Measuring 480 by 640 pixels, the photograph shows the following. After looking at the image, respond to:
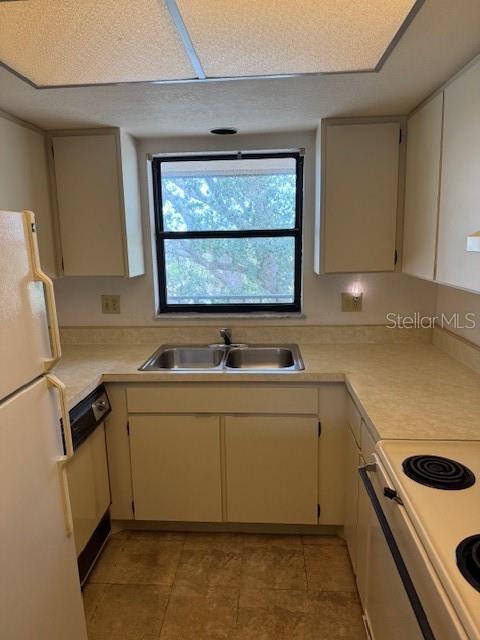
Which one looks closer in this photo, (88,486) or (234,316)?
(88,486)

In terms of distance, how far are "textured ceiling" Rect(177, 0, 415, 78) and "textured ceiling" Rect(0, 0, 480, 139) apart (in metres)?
0.09

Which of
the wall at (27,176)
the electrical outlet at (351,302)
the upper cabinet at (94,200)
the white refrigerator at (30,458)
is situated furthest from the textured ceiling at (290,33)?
the electrical outlet at (351,302)

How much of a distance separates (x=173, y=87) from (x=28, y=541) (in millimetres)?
1623

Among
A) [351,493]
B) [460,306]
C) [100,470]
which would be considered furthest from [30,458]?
[460,306]

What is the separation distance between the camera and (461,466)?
1.19 metres

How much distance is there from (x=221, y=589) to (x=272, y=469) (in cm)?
58

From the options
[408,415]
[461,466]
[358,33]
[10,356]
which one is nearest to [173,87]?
[358,33]

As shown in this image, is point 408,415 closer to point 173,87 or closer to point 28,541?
point 28,541

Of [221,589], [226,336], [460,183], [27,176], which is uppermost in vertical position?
[27,176]

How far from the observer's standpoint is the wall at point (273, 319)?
8.06 feet

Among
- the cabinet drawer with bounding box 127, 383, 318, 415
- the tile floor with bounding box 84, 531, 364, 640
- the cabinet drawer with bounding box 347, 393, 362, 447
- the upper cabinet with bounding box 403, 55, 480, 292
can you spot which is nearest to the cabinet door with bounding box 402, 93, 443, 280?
the upper cabinet with bounding box 403, 55, 480, 292

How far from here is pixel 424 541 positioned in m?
0.92

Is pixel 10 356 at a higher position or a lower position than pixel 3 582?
higher

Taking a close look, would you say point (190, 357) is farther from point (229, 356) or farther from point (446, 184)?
point (446, 184)
